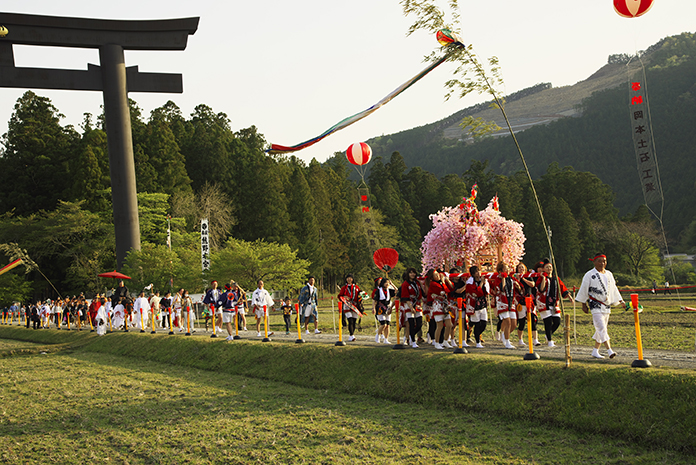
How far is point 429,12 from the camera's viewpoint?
9.73 metres

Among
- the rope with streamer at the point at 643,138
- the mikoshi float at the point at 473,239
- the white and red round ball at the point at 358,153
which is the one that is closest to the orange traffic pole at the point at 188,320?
the white and red round ball at the point at 358,153

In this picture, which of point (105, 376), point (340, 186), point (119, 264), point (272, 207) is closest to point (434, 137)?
point (340, 186)

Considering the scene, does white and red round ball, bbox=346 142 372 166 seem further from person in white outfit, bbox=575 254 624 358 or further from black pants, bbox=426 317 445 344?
person in white outfit, bbox=575 254 624 358

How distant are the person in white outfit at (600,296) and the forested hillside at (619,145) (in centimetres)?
4297

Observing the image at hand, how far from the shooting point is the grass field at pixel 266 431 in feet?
22.6

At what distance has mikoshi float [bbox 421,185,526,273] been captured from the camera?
17469mm

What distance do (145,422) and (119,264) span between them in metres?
25.1

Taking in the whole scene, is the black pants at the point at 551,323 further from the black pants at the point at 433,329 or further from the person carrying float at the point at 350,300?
the person carrying float at the point at 350,300

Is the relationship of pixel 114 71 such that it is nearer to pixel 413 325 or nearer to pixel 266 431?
pixel 413 325

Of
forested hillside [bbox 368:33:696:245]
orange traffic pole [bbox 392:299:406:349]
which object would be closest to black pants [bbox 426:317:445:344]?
orange traffic pole [bbox 392:299:406:349]

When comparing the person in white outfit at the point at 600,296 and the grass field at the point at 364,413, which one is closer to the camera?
the grass field at the point at 364,413

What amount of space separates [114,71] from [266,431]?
27409mm

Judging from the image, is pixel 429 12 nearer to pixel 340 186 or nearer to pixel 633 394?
pixel 633 394

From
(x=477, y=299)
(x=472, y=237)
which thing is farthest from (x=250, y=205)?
(x=477, y=299)
